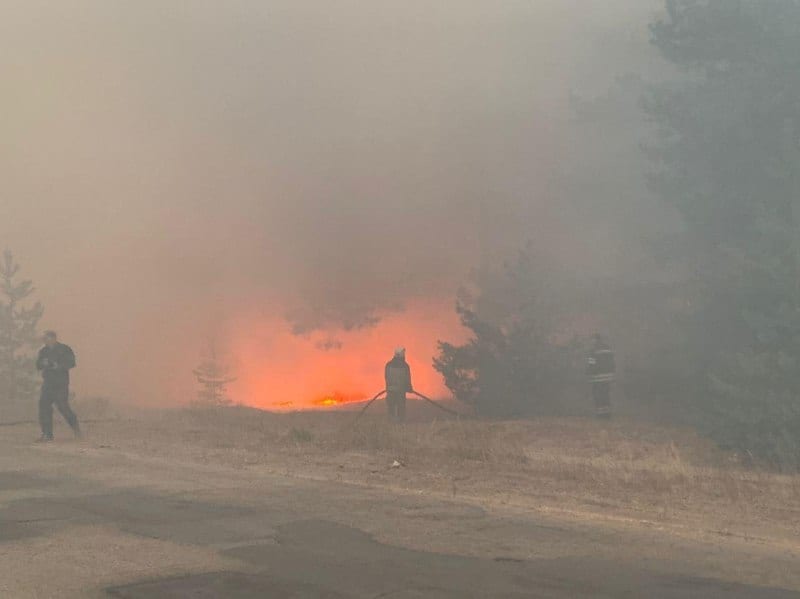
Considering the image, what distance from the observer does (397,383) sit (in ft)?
59.6

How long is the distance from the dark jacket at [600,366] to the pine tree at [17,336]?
86.5ft

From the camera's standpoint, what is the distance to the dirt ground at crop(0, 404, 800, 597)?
646cm

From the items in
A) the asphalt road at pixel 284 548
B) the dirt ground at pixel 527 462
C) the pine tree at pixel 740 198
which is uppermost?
the pine tree at pixel 740 198

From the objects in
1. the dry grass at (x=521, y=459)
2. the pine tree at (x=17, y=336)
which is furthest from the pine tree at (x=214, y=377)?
the dry grass at (x=521, y=459)

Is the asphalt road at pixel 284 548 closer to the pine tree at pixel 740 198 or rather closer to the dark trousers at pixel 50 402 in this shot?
the dark trousers at pixel 50 402

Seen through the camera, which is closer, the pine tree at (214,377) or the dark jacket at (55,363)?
the dark jacket at (55,363)

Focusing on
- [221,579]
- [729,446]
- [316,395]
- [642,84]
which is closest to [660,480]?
[729,446]

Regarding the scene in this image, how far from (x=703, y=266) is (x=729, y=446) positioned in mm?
6685

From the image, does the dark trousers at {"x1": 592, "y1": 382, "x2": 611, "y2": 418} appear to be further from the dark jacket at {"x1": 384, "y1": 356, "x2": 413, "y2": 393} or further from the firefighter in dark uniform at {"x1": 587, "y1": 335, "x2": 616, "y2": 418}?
the dark jacket at {"x1": 384, "y1": 356, "x2": 413, "y2": 393}

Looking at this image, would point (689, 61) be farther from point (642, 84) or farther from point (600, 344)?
point (600, 344)

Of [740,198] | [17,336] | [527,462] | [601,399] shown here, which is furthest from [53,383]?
[17,336]

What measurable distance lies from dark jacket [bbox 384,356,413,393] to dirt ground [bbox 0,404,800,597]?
67.6 inches

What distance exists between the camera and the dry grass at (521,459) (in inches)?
349

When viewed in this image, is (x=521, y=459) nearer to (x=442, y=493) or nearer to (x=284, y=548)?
(x=442, y=493)
